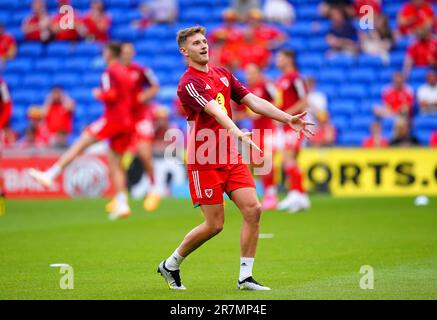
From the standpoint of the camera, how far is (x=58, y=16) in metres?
25.4

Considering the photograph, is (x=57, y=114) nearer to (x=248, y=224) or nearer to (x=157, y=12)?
(x=157, y=12)

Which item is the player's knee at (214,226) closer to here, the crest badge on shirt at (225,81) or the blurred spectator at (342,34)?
the crest badge on shirt at (225,81)

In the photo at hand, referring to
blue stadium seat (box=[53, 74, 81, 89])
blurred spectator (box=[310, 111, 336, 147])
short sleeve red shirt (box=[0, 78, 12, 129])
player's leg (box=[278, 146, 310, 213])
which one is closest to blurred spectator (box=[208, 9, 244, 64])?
blurred spectator (box=[310, 111, 336, 147])

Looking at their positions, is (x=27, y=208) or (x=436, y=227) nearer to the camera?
(x=436, y=227)

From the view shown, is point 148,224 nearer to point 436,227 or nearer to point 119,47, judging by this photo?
point 119,47

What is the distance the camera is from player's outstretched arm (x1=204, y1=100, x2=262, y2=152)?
7418mm

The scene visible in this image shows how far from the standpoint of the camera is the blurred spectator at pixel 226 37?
70.4 feet

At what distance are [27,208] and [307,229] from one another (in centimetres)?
646

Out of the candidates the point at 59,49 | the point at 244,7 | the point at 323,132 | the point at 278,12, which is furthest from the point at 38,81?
the point at 323,132

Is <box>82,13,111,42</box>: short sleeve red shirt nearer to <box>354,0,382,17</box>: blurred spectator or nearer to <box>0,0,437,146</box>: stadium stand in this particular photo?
<box>0,0,437,146</box>: stadium stand

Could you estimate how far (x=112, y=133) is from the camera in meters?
15.2

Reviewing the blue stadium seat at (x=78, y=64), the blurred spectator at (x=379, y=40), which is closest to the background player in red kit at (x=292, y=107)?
the blurred spectator at (x=379, y=40)

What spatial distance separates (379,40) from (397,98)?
2138 millimetres

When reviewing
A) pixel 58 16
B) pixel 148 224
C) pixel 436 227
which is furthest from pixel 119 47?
pixel 58 16
